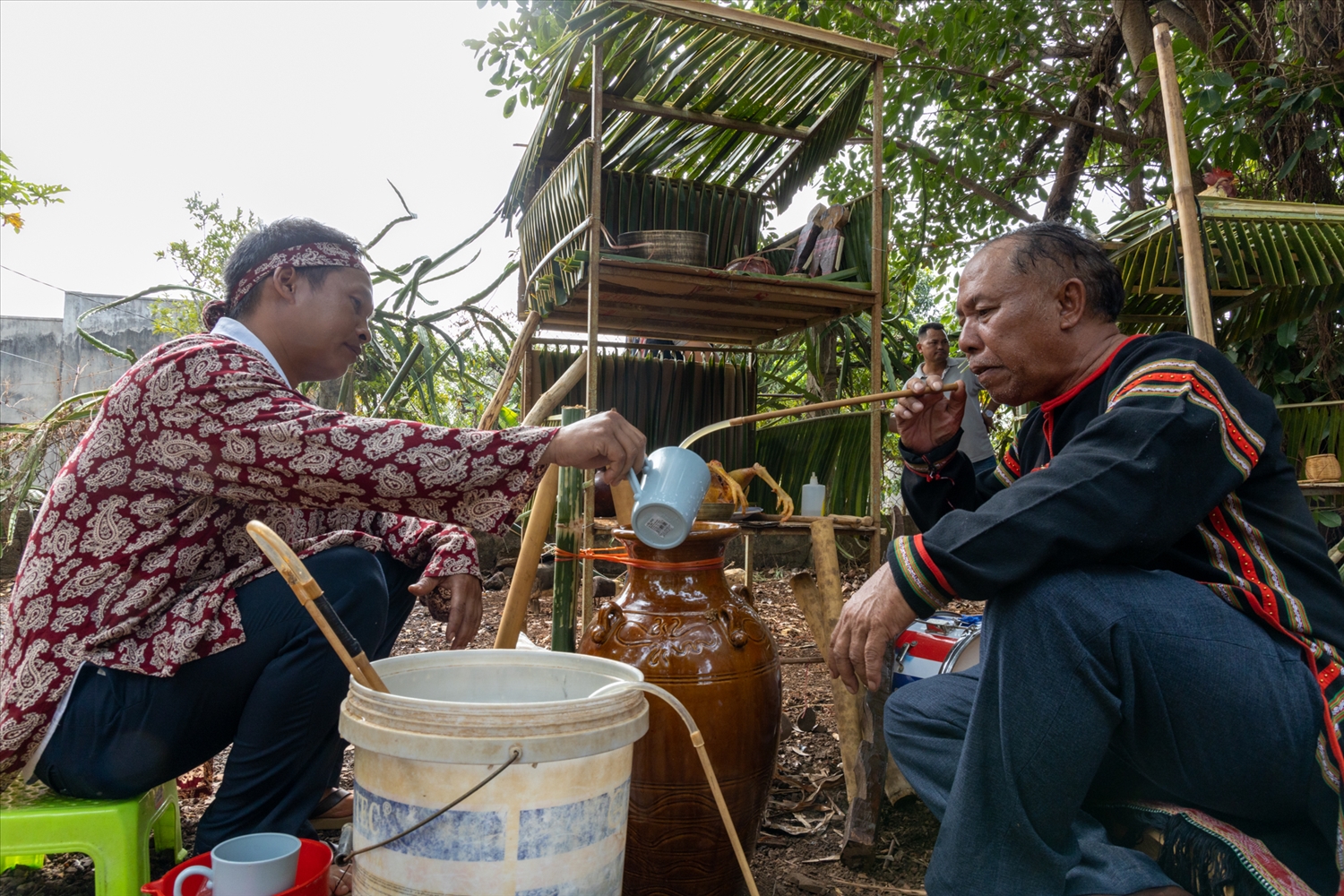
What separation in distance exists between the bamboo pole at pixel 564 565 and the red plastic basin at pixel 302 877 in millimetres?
1058

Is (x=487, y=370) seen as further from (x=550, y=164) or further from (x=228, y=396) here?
(x=228, y=396)

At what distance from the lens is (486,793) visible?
4.25 feet

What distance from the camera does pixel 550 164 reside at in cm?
543

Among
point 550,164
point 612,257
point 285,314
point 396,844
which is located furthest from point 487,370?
point 396,844

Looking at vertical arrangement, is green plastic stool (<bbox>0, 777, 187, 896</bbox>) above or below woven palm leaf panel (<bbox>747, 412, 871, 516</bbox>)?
below

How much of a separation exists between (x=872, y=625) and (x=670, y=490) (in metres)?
0.50

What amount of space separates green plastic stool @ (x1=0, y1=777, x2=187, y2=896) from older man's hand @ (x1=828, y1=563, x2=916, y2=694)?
1.52 metres

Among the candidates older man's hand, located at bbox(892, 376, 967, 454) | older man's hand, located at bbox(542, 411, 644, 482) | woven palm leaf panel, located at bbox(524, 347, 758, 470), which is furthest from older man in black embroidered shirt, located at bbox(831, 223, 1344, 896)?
woven palm leaf panel, located at bbox(524, 347, 758, 470)

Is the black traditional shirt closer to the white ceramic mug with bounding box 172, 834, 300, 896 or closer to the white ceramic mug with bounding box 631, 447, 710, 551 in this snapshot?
the white ceramic mug with bounding box 631, 447, 710, 551

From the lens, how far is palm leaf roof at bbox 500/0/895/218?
399 centimetres

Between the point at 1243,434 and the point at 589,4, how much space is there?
345 centimetres

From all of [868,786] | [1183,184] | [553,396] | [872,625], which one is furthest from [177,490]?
[1183,184]

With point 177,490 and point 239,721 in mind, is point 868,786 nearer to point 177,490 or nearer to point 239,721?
point 239,721

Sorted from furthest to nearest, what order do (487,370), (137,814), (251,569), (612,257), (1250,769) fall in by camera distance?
(487,370) < (612,257) < (251,569) < (137,814) < (1250,769)
